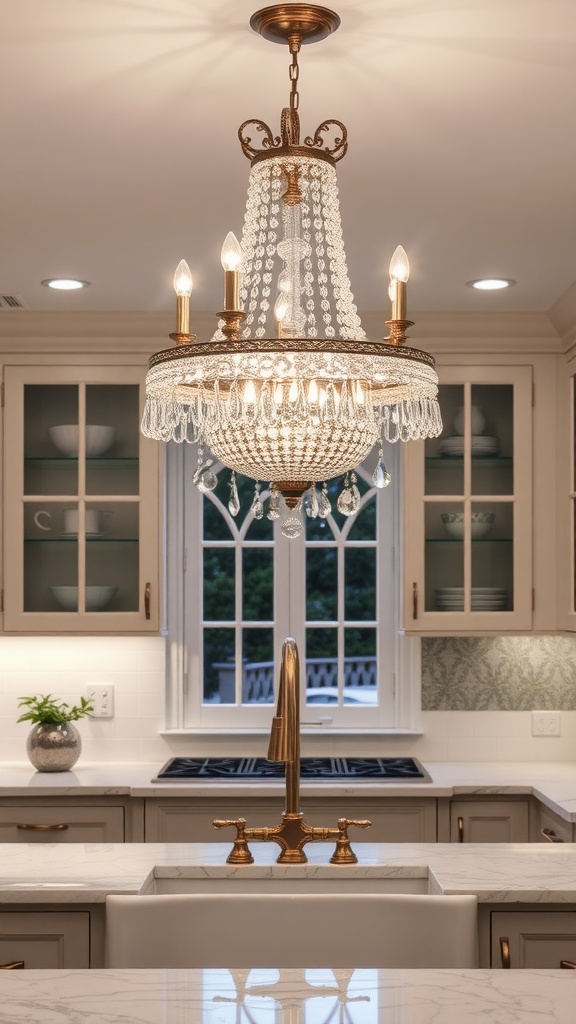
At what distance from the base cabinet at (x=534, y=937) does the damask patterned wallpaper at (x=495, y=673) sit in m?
2.13

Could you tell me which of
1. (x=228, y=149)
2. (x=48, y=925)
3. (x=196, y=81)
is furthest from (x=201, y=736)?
(x=196, y=81)

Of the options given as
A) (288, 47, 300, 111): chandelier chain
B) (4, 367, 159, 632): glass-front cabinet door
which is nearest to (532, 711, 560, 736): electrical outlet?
(4, 367, 159, 632): glass-front cabinet door

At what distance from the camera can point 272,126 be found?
2.38m

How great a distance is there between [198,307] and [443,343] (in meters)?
0.90

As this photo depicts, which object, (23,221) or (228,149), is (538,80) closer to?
(228,149)

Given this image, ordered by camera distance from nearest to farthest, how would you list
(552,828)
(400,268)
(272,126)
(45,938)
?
(400,268) < (45,938) < (272,126) < (552,828)

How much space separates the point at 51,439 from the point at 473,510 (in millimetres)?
1567

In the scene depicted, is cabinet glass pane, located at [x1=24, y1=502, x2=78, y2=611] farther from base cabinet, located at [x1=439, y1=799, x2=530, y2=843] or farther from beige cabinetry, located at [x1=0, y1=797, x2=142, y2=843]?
base cabinet, located at [x1=439, y1=799, x2=530, y2=843]

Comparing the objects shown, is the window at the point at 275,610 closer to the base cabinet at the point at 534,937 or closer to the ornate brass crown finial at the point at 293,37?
the base cabinet at the point at 534,937

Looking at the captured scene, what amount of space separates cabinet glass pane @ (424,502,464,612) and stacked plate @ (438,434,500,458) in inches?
7.6

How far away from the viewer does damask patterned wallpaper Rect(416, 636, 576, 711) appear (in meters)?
4.35

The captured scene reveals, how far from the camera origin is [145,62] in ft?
6.65

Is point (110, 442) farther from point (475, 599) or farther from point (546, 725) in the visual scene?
point (546, 725)

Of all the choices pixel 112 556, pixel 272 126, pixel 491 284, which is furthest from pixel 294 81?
pixel 112 556
